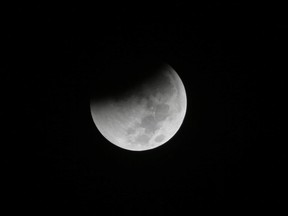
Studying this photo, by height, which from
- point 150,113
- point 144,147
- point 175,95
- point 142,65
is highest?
point 142,65

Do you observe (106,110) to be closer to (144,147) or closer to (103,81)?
(103,81)

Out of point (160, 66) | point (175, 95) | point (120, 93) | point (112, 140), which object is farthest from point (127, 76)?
point (112, 140)

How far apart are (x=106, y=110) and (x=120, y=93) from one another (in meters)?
0.43

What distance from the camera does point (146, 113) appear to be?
4430 mm

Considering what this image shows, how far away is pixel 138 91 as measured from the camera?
4406 millimetres

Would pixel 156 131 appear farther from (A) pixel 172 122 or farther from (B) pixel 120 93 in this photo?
(B) pixel 120 93

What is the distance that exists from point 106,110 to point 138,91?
701 mm

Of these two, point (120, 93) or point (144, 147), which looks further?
point (144, 147)

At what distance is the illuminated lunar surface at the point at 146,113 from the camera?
14.5 feet

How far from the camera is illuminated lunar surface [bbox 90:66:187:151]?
14.5 ft

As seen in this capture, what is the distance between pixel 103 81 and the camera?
4.43 metres

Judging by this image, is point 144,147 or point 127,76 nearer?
point 127,76

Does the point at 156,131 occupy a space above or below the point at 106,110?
below

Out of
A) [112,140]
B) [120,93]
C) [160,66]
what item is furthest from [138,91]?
[112,140]
